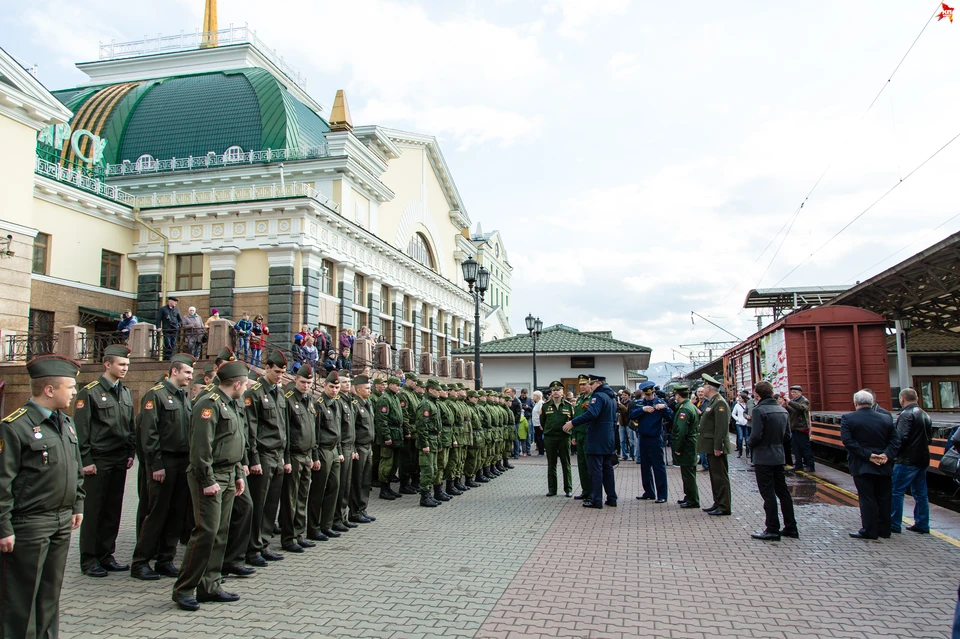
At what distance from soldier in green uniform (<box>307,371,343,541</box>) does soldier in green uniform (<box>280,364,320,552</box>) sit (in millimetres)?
202

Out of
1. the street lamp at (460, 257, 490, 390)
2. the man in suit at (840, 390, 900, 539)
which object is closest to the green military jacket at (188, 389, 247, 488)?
the man in suit at (840, 390, 900, 539)

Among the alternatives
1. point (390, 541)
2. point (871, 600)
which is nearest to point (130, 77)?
point (390, 541)

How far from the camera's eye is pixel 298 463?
7785mm

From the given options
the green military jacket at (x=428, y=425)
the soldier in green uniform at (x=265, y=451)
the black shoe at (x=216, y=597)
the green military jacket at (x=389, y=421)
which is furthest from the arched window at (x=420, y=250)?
the black shoe at (x=216, y=597)

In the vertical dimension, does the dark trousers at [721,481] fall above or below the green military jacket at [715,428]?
below

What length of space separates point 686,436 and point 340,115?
984 inches

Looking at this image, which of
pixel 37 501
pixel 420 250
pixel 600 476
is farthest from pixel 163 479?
pixel 420 250

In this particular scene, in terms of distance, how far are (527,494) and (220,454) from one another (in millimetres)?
7510

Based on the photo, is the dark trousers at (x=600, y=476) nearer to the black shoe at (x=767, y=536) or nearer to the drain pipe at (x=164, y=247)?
the black shoe at (x=767, y=536)

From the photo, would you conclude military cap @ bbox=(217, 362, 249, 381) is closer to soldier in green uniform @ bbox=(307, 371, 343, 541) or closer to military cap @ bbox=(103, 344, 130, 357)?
military cap @ bbox=(103, 344, 130, 357)

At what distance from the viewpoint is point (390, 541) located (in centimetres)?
812

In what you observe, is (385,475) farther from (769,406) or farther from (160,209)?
(160,209)

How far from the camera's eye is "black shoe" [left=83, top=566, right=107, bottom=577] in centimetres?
653

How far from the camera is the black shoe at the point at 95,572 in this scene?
6.53 m
